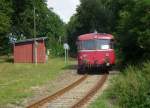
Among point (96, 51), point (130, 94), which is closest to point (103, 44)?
point (96, 51)

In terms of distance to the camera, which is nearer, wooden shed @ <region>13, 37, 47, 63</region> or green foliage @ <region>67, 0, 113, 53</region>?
wooden shed @ <region>13, 37, 47, 63</region>

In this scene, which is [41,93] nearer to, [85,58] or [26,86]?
[26,86]

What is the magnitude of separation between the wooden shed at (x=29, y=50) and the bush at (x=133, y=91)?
48.9 meters

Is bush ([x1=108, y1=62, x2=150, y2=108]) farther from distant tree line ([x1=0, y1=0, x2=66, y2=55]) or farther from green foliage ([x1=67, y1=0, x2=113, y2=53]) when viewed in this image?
green foliage ([x1=67, y1=0, x2=113, y2=53])

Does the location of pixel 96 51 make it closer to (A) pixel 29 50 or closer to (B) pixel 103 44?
(B) pixel 103 44

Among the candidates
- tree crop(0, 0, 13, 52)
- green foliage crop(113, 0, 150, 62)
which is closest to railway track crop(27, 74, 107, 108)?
green foliage crop(113, 0, 150, 62)

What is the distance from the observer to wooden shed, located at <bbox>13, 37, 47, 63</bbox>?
229 ft

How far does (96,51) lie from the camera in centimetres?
3872

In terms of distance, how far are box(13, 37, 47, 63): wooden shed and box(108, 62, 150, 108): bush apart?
4893 cm

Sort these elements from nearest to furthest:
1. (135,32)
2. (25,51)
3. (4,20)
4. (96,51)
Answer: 1. (135,32)
2. (96,51)
3. (4,20)
4. (25,51)

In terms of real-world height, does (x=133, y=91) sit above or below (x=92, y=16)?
below

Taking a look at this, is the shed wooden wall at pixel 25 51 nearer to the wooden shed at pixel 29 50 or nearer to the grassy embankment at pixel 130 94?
the wooden shed at pixel 29 50

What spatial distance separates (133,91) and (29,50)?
177ft

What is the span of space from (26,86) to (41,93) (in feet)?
11.6
